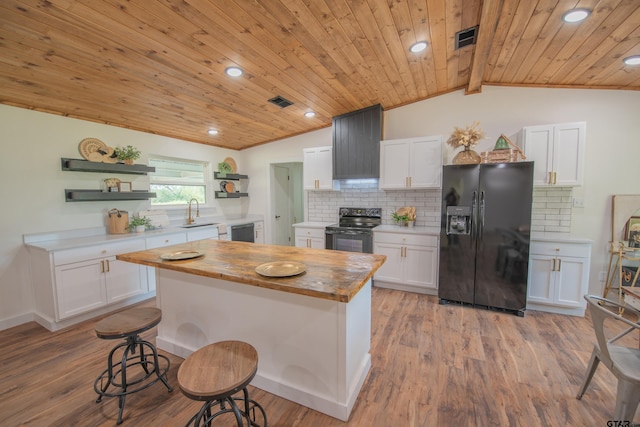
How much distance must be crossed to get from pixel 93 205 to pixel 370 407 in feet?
12.6

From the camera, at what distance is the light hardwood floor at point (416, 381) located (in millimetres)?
1669

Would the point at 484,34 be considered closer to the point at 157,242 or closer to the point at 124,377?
the point at 124,377

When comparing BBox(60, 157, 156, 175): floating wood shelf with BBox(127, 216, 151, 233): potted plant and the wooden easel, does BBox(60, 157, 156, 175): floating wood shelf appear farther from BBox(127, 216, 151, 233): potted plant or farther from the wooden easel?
the wooden easel

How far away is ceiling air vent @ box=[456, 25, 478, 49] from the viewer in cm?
236

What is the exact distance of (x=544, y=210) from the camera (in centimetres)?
342

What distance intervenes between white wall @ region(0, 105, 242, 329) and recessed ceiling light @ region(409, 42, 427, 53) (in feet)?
12.3

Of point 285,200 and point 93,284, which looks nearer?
point 93,284

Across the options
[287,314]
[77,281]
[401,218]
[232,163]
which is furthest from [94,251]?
[401,218]

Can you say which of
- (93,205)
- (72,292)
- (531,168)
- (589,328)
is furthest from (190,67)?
(589,328)

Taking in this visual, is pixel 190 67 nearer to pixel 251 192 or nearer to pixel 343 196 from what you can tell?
pixel 343 196

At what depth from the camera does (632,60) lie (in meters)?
2.52

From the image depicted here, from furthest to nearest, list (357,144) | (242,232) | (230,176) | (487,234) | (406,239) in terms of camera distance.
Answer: (230,176) < (242,232) < (357,144) < (406,239) < (487,234)

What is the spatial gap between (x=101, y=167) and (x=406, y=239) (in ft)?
13.2

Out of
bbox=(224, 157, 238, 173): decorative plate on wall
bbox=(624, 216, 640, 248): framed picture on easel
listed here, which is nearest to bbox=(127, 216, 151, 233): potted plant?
bbox=(224, 157, 238, 173): decorative plate on wall
